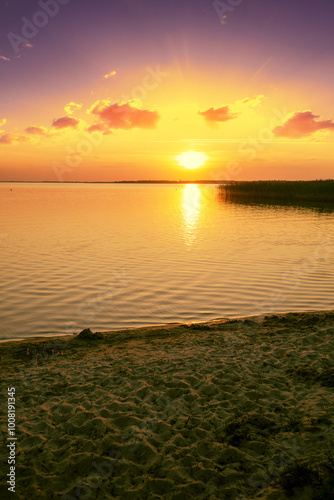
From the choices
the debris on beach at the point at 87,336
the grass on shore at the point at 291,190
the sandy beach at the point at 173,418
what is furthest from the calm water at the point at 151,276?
the grass on shore at the point at 291,190

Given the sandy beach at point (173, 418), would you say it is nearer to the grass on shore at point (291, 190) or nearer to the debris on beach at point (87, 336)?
the debris on beach at point (87, 336)

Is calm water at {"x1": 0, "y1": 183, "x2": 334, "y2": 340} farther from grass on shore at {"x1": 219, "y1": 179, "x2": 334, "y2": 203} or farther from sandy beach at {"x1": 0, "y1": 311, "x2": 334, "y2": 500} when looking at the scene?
grass on shore at {"x1": 219, "y1": 179, "x2": 334, "y2": 203}

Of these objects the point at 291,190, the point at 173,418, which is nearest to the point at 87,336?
the point at 173,418

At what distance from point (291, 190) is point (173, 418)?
74569mm

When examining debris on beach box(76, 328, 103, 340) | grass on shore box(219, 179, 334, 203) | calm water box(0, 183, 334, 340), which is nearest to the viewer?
debris on beach box(76, 328, 103, 340)

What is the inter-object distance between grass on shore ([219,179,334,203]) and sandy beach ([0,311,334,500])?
6670cm

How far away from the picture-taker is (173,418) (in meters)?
6.55

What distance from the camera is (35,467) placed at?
542 cm

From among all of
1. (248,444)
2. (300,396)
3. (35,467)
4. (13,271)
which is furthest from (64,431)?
(13,271)

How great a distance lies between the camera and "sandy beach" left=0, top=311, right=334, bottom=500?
16.8 feet

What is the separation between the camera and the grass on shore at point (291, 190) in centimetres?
7031

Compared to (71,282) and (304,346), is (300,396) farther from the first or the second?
(71,282)

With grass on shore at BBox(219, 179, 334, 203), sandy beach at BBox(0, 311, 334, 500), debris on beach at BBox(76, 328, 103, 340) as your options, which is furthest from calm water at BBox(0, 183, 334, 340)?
grass on shore at BBox(219, 179, 334, 203)

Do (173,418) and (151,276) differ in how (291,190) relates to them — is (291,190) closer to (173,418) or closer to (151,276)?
(151,276)
